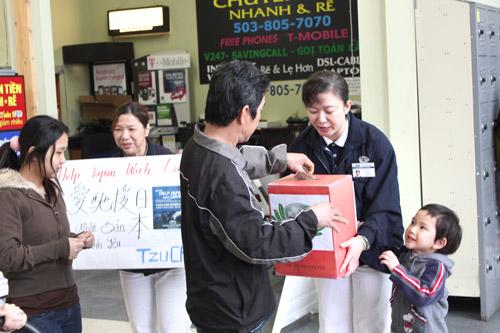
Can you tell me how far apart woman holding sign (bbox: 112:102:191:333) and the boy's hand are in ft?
3.45

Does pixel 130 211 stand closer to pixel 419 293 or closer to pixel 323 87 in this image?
pixel 323 87

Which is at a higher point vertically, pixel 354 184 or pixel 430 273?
pixel 354 184

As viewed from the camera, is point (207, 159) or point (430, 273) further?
point (430, 273)

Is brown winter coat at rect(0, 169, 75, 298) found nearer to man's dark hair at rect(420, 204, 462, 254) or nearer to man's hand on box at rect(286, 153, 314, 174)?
man's hand on box at rect(286, 153, 314, 174)

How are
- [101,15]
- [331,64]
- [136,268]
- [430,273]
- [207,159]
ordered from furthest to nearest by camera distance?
[101,15], [331,64], [136,268], [430,273], [207,159]

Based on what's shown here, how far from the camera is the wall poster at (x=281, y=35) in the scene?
30.7ft

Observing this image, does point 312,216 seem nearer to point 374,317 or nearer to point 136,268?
point 374,317

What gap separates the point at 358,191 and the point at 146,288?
3.89 ft

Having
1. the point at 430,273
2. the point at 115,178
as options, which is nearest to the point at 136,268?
the point at 115,178

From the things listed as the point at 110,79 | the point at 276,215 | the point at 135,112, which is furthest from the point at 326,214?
the point at 110,79

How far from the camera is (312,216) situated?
221cm

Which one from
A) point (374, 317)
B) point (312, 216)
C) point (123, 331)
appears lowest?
point (123, 331)

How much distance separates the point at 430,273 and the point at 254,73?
1189mm

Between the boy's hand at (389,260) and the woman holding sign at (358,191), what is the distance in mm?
64
